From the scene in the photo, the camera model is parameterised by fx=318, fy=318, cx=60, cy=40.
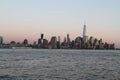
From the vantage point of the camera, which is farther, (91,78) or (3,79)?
(91,78)

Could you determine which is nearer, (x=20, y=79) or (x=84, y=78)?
(x=20, y=79)

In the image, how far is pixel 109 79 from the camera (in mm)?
45625

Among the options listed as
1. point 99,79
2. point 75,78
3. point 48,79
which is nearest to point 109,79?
point 99,79

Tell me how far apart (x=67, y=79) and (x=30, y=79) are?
5150mm

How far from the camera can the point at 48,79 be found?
44.2 m

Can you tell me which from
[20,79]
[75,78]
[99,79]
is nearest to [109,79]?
[99,79]

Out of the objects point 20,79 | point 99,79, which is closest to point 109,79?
point 99,79

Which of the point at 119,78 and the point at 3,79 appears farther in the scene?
the point at 119,78

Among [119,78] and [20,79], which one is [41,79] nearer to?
[20,79]

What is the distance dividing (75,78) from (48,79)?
4.17m

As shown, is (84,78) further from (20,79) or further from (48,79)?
(20,79)

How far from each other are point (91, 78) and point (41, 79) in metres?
7.33

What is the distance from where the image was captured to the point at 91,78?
150ft

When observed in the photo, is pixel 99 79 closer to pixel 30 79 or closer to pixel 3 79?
pixel 30 79
